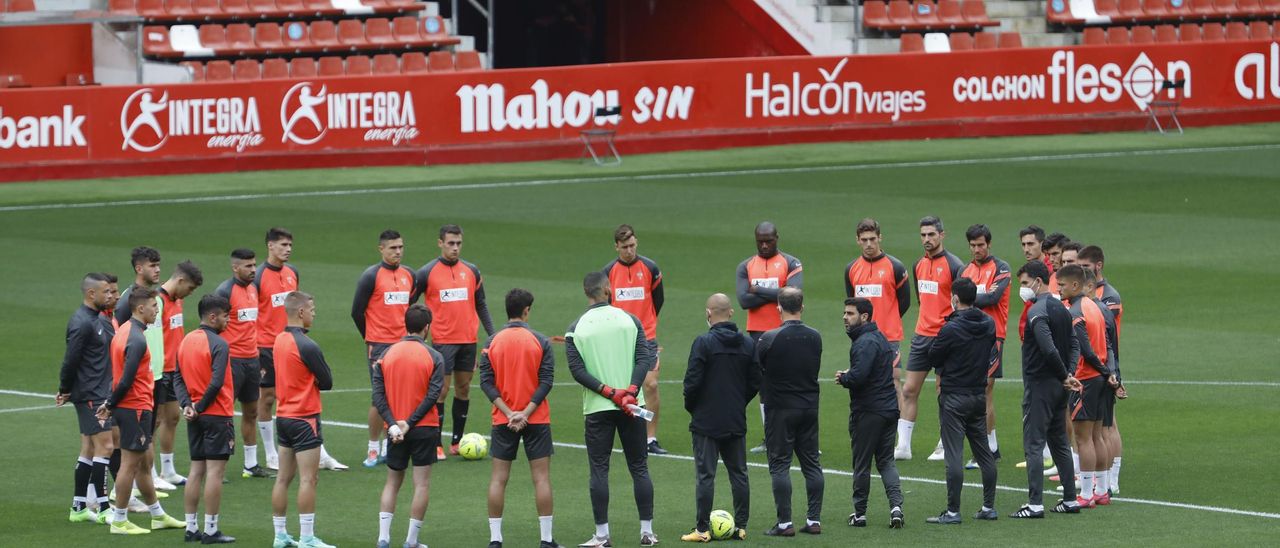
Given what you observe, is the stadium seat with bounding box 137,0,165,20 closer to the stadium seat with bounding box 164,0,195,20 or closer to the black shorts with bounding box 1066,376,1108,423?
the stadium seat with bounding box 164,0,195,20

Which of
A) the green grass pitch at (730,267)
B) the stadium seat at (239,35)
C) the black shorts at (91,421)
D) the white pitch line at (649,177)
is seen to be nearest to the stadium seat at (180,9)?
the stadium seat at (239,35)

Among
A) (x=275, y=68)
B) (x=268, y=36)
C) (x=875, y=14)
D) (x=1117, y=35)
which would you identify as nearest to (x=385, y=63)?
(x=275, y=68)

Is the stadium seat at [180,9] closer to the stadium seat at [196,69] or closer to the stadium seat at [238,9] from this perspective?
the stadium seat at [238,9]

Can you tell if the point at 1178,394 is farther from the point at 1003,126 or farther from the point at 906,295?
the point at 1003,126

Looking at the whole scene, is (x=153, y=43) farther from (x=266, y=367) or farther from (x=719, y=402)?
(x=719, y=402)

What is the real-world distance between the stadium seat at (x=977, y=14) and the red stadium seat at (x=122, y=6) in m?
18.2

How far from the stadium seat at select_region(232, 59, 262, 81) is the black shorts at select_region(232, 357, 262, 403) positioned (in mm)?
22096

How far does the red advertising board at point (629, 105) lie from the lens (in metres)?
34.1

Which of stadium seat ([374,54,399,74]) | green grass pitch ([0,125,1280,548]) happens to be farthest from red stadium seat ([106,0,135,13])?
green grass pitch ([0,125,1280,548])

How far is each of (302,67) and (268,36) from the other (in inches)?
75.4

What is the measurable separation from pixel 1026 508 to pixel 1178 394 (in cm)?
571

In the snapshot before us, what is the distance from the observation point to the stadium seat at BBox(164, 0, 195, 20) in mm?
39781

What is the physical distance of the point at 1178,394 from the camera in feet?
65.5

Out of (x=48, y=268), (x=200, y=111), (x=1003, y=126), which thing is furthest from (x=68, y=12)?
(x=1003, y=126)
